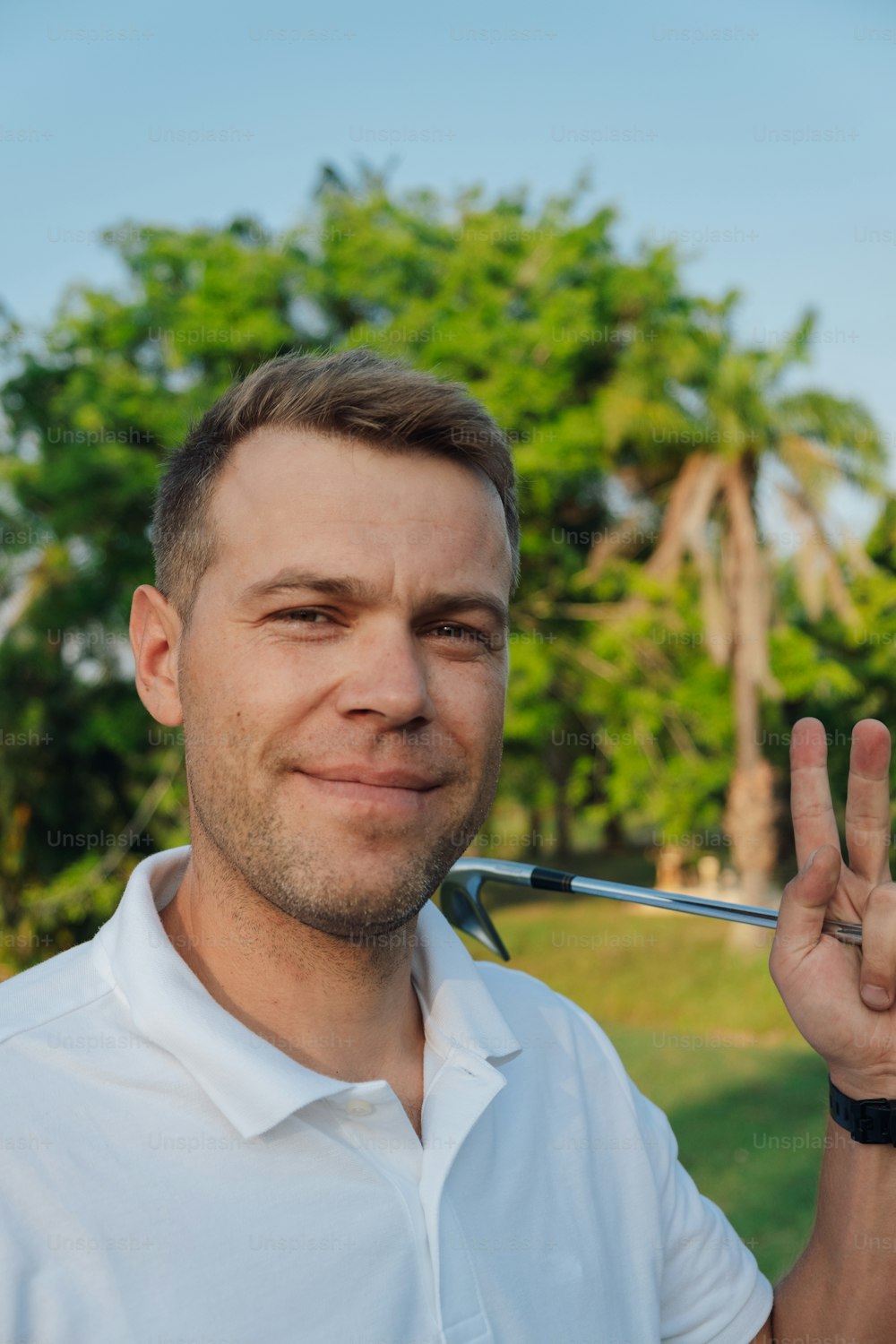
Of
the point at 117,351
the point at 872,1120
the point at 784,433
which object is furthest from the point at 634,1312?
the point at 117,351

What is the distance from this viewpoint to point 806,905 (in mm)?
1755

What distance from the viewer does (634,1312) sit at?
1721mm

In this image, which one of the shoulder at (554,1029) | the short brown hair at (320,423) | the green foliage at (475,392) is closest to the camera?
the short brown hair at (320,423)

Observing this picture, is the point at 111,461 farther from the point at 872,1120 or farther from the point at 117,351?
the point at 872,1120

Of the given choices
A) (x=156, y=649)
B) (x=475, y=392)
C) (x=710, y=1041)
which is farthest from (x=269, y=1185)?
(x=475, y=392)

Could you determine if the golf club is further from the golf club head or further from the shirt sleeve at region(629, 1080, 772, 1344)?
the shirt sleeve at region(629, 1080, 772, 1344)

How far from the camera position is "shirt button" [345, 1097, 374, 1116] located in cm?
150

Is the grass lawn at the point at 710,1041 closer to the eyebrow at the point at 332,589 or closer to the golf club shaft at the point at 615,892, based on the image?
the golf club shaft at the point at 615,892

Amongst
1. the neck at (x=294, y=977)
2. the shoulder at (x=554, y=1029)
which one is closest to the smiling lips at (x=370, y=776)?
the neck at (x=294, y=977)

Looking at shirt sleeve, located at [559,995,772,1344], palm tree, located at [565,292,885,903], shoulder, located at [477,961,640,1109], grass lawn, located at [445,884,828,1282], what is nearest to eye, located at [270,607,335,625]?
shoulder, located at [477,961,640,1109]

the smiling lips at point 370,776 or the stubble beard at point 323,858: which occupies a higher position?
the smiling lips at point 370,776

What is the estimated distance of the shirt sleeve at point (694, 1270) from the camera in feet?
6.14

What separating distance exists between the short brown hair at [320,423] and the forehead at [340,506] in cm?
2

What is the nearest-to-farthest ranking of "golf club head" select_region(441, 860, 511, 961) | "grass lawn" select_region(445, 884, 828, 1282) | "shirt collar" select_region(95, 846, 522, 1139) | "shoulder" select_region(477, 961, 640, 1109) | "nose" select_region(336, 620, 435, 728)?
1. "shirt collar" select_region(95, 846, 522, 1139)
2. "nose" select_region(336, 620, 435, 728)
3. "shoulder" select_region(477, 961, 640, 1109)
4. "golf club head" select_region(441, 860, 511, 961)
5. "grass lawn" select_region(445, 884, 828, 1282)
